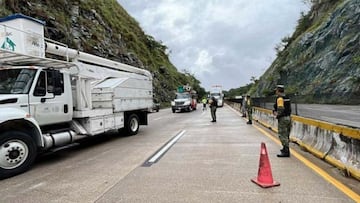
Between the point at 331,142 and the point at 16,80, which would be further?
the point at 16,80

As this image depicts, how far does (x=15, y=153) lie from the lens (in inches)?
292

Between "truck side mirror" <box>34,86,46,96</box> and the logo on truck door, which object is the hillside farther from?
"truck side mirror" <box>34,86,46,96</box>

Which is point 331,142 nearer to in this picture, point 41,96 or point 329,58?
point 41,96

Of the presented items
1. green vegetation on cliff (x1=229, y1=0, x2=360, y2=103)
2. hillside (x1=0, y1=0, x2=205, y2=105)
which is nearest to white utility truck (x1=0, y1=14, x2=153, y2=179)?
hillside (x1=0, y1=0, x2=205, y2=105)

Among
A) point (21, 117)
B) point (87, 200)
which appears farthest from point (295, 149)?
point (21, 117)

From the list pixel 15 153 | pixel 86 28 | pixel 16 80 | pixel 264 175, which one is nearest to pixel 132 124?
pixel 16 80

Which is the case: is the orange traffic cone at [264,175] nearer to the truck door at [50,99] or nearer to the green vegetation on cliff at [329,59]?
the truck door at [50,99]

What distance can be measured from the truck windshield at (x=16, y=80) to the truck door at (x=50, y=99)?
203 mm

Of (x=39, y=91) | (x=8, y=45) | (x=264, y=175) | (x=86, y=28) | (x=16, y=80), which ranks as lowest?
(x=264, y=175)

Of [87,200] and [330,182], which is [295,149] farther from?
[87,200]

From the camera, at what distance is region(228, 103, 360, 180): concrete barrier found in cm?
637

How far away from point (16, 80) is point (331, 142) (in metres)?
7.62

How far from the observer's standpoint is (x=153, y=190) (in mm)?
5633

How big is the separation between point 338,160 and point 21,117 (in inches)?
274
